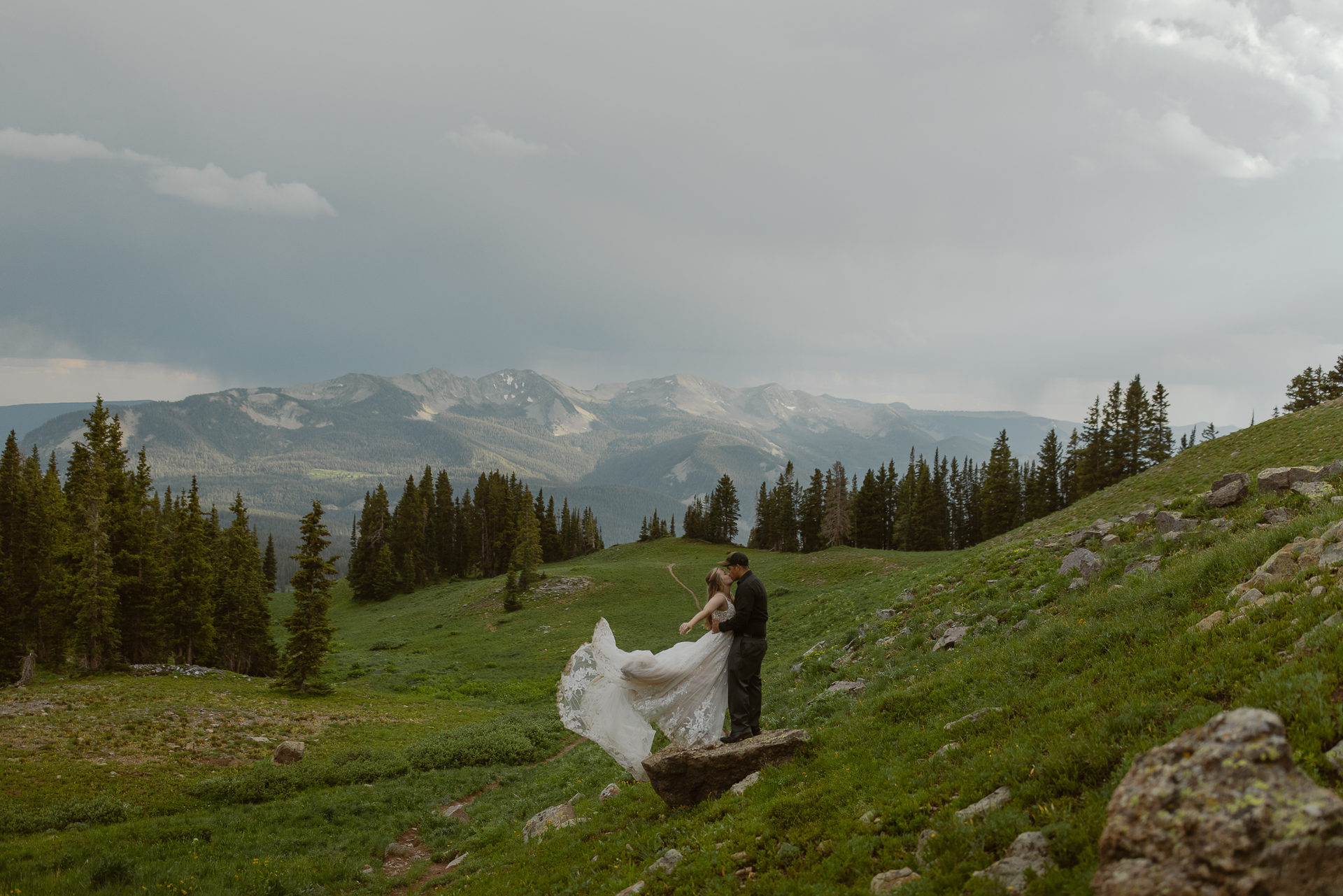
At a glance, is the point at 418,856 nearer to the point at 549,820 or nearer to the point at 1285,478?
the point at 549,820

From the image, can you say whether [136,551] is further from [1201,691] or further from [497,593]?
[1201,691]

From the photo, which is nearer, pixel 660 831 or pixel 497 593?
pixel 660 831

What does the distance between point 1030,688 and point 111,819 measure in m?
21.9

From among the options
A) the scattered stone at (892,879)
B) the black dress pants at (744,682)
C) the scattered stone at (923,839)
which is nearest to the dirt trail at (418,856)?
the black dress pants at (744,682)

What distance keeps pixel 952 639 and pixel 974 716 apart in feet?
21.2

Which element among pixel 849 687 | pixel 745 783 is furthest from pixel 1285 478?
pixel 745 783

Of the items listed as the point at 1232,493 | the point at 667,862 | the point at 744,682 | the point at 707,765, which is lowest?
the point at 667,862

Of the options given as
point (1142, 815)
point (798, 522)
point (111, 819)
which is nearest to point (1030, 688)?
point (1142, 815)

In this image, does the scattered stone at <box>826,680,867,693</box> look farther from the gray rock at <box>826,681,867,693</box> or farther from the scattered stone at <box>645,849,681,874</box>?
the scattered stone at <box>645,849,681,874</box>

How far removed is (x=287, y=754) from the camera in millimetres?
20641

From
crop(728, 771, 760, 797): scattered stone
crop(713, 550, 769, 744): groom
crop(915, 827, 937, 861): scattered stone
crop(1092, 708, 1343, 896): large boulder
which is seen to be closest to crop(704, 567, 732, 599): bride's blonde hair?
crop(713, 550, 769, 744): groom

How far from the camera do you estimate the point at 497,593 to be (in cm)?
6838

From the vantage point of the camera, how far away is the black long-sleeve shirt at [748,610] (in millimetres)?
11039

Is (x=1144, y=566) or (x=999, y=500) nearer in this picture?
(x=1144, y=566)
